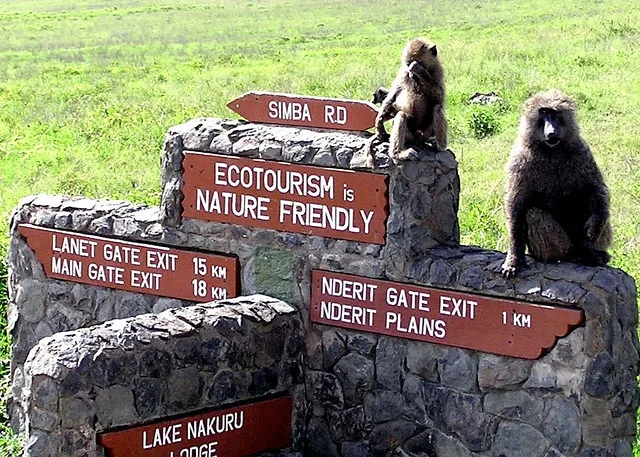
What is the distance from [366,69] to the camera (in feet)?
69.8

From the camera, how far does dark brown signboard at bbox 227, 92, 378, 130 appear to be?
797cm

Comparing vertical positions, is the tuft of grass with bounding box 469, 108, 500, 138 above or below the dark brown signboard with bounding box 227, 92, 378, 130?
below

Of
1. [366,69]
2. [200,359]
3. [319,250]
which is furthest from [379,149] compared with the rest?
[366,69]

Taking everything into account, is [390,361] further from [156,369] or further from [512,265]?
[156,369]

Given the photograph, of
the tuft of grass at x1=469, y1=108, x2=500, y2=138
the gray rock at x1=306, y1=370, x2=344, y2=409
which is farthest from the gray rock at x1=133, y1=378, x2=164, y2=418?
the tuft of grass at x1=469, y1=108, x2=500, y2=138

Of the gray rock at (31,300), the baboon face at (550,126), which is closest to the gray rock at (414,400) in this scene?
the baboon face at (550,126)

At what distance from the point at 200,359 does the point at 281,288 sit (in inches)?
35.3

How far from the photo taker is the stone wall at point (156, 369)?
5906 mm

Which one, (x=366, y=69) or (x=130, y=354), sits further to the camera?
(x=366, y=69)

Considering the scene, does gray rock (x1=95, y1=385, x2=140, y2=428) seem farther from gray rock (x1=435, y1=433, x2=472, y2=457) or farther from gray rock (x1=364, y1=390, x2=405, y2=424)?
gray rock (x1=435, y1=433, x2=472, y2=457)

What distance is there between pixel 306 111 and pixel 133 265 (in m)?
1.51

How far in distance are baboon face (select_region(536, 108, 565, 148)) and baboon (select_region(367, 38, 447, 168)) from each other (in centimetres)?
65

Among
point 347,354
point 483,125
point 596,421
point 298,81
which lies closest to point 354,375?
point 347,354

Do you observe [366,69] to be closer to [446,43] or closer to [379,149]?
[446,43]
